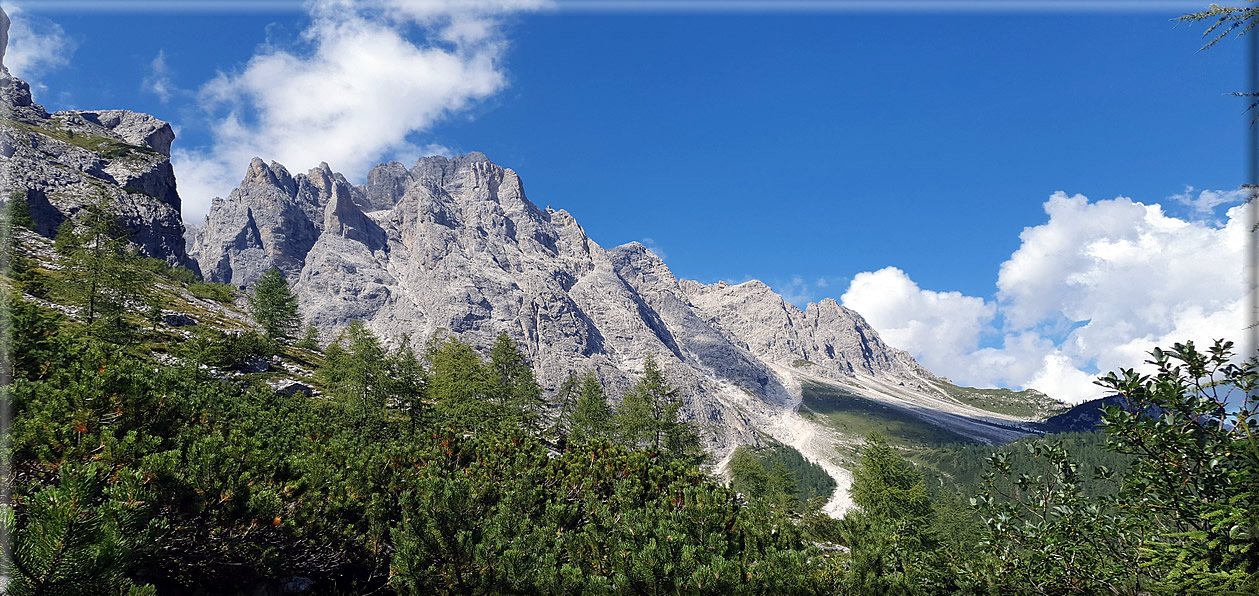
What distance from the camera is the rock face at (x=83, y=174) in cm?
10475

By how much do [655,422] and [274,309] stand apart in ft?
172

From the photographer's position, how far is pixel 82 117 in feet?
604

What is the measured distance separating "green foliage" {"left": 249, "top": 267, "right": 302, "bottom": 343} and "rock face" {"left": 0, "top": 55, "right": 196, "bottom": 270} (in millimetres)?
40582

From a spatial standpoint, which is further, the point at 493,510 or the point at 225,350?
the point at 225,350

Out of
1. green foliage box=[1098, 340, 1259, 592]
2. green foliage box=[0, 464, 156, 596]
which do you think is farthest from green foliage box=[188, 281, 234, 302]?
green foliage box=[1098, 340, 1259, 592]

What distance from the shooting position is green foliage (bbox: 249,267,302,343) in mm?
62062

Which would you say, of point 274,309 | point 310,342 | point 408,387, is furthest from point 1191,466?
point 310,342

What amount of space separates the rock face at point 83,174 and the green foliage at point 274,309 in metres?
40.6

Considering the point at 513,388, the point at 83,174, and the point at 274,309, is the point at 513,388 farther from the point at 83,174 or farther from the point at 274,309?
the point at 83,174

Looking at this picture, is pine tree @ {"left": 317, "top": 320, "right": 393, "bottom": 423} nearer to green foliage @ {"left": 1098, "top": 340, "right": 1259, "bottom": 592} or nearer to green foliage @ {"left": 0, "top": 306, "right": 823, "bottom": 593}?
green foliage @ {"left": 0, "top": 306, "right": 823, "bottom": 593}

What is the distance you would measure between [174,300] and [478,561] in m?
84.5

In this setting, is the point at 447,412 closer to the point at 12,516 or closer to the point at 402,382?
the point at 402,382

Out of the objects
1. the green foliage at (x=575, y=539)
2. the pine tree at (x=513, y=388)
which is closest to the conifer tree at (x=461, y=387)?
the pine tree at (x=513, y=388)

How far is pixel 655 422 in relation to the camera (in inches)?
1724
